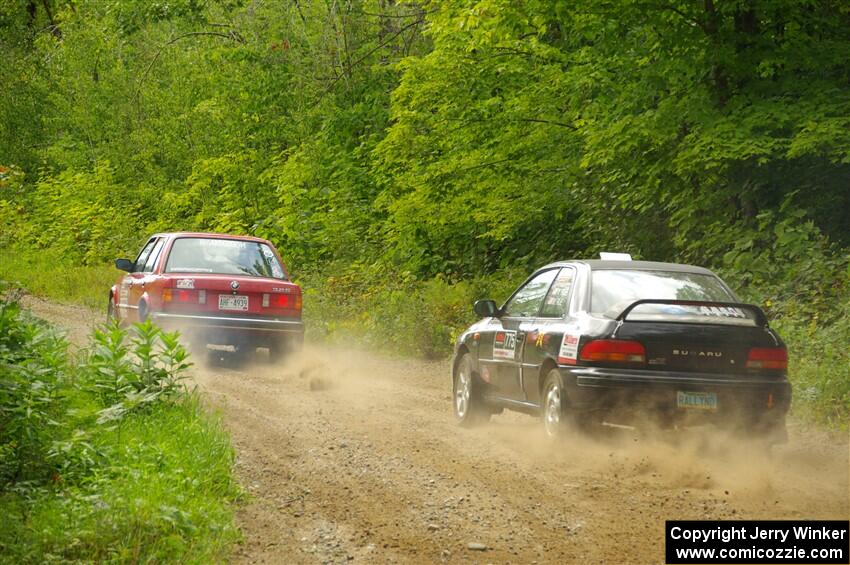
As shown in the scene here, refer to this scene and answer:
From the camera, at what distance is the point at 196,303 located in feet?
49.4

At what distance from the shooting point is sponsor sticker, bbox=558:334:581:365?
864 cm

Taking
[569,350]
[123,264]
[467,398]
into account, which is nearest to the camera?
[569,350]

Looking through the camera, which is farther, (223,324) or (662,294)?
(223,324)

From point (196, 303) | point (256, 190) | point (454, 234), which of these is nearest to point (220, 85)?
point (256, 190)

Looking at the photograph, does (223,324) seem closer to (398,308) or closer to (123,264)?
(123,264)

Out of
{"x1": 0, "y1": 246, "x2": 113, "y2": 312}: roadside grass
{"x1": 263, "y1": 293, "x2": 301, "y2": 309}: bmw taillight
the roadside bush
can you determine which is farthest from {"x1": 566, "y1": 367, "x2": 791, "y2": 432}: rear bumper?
{"x1": 0, "y1": 246, "x2": 113, "y2": 312}: roadside grass

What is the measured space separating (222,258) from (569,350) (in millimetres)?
8234

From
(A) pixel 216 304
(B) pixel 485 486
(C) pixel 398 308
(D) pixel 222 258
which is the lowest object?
(B) pixel 485 486

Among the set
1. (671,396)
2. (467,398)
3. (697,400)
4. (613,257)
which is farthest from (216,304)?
(697,400)

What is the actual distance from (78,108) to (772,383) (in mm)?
32890

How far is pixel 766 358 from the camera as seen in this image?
8602 mm

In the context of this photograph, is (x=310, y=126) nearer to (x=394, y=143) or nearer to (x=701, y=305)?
(x=394, y=143)

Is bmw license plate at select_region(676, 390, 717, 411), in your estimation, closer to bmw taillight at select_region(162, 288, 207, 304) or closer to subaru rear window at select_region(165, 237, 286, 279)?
bmw taillight at select_region(162, 288, 207, 304)

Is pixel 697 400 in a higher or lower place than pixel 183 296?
lower
